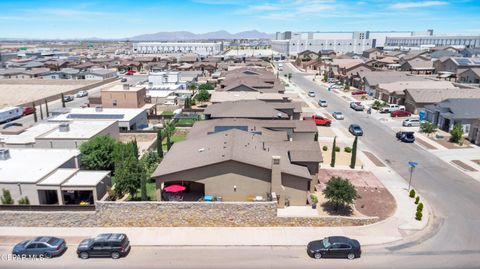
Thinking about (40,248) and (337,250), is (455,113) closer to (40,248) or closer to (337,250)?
(337,250)

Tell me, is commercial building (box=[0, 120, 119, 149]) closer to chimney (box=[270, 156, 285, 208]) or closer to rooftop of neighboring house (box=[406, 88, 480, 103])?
chimney (box=[270, 156, 285, 208])

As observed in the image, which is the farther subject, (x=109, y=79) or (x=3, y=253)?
(x=109, y=79)

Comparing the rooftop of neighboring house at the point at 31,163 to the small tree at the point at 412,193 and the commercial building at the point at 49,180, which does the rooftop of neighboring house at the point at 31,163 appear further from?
the small tree at the point at 412,193

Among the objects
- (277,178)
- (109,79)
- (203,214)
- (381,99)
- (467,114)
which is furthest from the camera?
(109,79)

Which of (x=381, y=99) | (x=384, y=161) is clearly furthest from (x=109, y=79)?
(x=384, y=161)

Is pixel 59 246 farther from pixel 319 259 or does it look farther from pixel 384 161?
pixel 384 161

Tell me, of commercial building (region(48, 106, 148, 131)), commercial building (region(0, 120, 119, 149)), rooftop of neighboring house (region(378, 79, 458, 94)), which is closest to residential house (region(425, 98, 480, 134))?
rooftop of neighboring house (region(378, 79, 458, 94))

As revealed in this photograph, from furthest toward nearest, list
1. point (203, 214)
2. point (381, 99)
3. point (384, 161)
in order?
point (381, 99) < point (384, 161) < point (203, 214)
